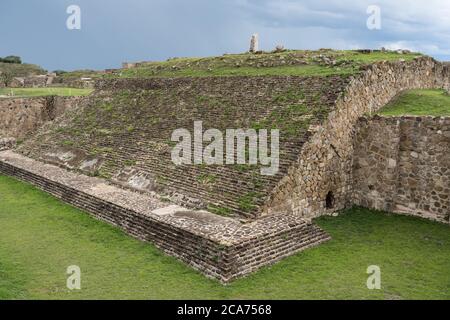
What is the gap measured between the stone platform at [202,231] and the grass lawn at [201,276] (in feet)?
0.74

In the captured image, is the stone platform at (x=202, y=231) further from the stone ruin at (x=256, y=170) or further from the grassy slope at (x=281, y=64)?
the grassy slope at (x=281, y=64)

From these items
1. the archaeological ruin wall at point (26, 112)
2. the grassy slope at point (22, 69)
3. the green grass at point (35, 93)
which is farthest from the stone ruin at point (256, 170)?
the grassy slope at point (22, 69)

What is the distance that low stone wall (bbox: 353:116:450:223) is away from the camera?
1137 cm

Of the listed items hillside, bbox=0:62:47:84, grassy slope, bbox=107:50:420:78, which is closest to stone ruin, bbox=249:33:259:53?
grassy slope, bbox=107:50:420:78

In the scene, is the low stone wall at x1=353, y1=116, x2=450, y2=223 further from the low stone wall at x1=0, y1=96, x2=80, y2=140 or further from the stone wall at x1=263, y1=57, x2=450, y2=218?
the low stone wall at x1=0, y1=96, x2=80, y2=140

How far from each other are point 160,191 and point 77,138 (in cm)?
686

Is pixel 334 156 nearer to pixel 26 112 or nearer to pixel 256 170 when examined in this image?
pixel 256 170

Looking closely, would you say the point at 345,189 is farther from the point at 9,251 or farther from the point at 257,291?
the point at 9,251

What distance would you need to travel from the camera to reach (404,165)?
1202cm

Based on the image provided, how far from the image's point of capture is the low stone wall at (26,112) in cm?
2298

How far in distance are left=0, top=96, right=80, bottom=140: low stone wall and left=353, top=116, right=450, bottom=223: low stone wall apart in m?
16.6

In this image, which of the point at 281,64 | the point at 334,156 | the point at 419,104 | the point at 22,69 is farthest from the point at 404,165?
the point at 22,69

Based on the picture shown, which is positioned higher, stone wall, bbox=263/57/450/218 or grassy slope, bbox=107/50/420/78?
grassy slope, bbox=107/50/420/78

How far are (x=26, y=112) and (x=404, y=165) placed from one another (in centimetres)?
1958
